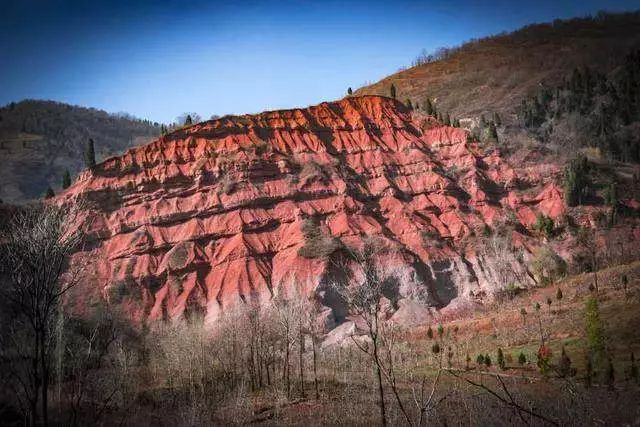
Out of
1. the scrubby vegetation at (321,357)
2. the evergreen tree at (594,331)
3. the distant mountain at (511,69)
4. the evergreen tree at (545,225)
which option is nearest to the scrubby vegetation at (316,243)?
the scrubby vegetation at (321,357)

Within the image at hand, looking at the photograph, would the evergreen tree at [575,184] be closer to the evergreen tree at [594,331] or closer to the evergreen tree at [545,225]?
the evergreen tree at [545,225]

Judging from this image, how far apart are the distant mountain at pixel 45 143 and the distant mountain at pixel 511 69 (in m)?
85.6

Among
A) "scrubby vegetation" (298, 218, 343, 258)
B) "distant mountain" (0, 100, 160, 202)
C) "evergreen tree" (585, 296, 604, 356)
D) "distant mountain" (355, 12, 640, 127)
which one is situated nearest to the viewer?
"evergreen tree" (585, 296, 604, 356)

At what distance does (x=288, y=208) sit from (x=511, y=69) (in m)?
114

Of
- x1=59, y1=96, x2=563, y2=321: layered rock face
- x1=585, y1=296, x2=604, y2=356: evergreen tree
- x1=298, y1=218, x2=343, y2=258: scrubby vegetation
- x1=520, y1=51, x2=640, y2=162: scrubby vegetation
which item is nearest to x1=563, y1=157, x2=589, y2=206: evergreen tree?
x1=59, y1=96, x2=563, y2=321: layered rock face

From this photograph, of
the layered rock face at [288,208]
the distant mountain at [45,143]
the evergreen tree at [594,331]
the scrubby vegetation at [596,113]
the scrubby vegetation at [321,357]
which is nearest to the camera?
the scrubby vegetation at [321,357]

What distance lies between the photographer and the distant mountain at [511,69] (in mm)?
133875

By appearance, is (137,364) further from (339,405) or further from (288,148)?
(288,148)

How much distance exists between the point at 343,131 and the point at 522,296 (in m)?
36.6

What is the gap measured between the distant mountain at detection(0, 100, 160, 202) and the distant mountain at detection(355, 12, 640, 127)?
281 feet

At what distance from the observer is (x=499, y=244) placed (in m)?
67.2

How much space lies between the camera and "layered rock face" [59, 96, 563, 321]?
Answer: 203 ft

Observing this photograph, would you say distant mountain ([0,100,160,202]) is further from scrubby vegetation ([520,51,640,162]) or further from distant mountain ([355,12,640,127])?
scrubby vegetation ([520,51,640,162])

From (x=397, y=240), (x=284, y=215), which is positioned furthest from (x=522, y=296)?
(x=284, y=215)
